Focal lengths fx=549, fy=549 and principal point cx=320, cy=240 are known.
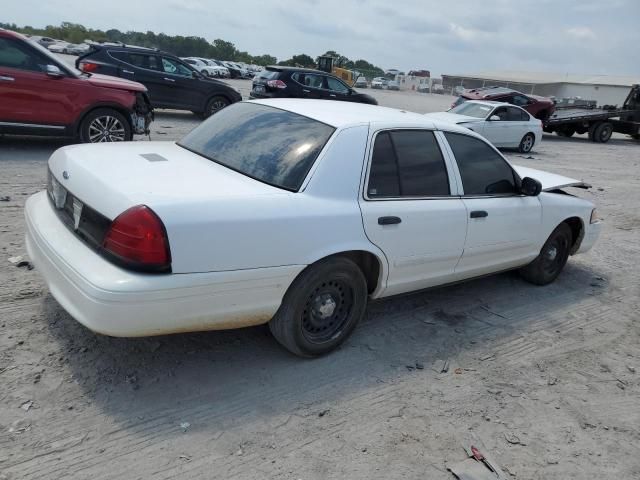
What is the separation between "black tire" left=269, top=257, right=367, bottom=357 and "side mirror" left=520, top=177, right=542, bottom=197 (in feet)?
6.22

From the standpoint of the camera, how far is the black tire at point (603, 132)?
72.0 ft

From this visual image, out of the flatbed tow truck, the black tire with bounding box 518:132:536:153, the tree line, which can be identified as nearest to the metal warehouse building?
the tree line

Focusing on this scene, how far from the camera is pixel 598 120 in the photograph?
71.2 feet

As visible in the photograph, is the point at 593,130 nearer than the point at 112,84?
No

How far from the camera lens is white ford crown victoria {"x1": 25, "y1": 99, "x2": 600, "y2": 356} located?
9.27ft

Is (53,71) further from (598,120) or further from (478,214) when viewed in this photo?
(598,120)

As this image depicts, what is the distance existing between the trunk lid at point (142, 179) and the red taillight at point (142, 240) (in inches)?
2.0

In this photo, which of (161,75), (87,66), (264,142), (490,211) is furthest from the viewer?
(161,75)

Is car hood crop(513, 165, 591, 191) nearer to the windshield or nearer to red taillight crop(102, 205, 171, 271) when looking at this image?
red taillight crop(102, 205, 171, 271)

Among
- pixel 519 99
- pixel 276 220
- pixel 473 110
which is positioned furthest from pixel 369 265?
pixel 519 99

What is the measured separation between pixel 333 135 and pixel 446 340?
1.77 m

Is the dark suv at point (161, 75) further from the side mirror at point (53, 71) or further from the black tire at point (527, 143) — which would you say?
the black tire at point (527, 143)

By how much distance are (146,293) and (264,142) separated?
1.42m

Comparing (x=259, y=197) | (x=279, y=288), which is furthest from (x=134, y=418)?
(x=259, y=197)
